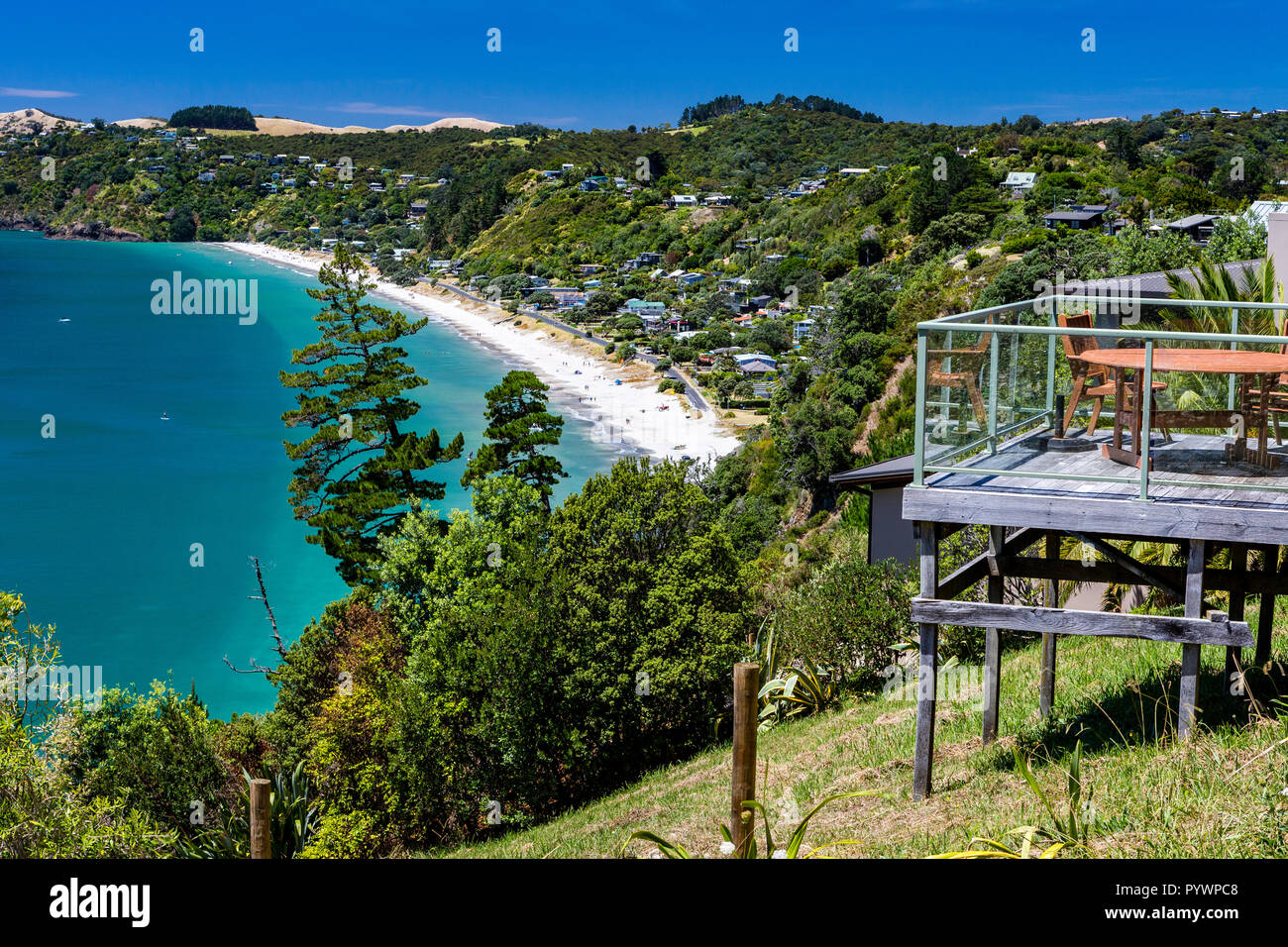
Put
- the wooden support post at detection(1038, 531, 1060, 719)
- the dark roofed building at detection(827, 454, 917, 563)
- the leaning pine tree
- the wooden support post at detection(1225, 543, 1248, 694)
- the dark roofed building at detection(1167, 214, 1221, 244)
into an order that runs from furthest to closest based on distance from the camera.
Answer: the dark roofed building at detection(1167, 214, 1221, 244) < the leaning pine tree < the dark roofed building at detection(827, 454, 917, 563) < the wooden support post at detection(1038, 531, 1060, 719) < the wooden support post at detection(1225, 543, 1248, 694)

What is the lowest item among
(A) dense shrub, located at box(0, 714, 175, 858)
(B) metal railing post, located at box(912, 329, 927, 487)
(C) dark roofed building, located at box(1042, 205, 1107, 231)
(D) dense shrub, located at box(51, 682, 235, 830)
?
(D) dense shrub, located at box(51, 682, 235, 830)

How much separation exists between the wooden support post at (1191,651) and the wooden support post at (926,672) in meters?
1.53

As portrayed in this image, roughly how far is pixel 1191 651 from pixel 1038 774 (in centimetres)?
131

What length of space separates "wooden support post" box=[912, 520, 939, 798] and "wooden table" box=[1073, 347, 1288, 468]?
1.49m

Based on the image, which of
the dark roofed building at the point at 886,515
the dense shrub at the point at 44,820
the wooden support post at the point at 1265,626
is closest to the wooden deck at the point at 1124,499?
the wooden support post at the point at 1265,626

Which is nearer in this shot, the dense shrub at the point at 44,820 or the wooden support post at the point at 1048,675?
the wooden support post at the point at 1048,675

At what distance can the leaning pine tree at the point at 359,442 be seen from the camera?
3375 centimetres

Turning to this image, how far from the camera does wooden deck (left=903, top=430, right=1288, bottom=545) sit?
690 cm

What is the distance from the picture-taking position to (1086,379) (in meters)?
8.65

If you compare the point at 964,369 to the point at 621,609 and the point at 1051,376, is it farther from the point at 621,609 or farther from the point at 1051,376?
the point at 621,609

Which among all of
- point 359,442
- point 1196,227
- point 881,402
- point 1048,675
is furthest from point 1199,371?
point 1196,227

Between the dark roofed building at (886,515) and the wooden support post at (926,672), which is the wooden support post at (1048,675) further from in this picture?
the dark roofed building at (886,515)

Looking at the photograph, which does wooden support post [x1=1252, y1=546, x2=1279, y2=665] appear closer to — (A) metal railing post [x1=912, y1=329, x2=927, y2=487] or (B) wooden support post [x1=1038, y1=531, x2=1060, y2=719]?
(B) wooden support post [x1=1038, y1=531, x2=1060, y2=719]

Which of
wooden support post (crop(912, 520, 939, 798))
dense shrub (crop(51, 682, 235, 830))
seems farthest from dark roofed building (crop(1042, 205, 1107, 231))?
wooden support post (crop(912, 520, 939, 798))
